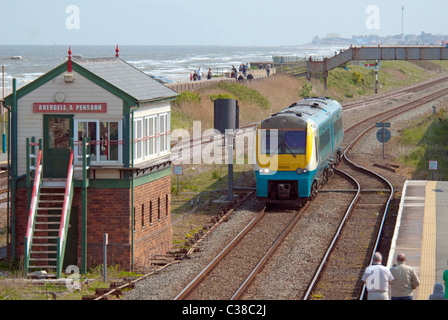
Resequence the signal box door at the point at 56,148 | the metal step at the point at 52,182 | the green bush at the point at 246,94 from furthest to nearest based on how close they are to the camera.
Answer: the green bush at the point at 246,94
the signal box door at the point at 56,148
the metal step at the point at 52,182

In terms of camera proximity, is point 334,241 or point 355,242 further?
point 355,242

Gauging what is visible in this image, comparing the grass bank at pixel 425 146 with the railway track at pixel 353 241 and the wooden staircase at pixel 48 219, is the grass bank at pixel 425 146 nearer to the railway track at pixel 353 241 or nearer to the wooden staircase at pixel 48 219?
the railway track at pixel 353 241

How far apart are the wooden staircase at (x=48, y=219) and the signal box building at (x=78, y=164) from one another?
24mm

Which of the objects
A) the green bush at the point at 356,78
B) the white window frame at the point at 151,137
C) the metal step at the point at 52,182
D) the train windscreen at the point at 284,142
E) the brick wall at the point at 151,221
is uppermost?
the green bush at the point at 356,78

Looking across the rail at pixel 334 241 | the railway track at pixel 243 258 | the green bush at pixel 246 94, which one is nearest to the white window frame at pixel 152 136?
the railway track at pixel 243 258

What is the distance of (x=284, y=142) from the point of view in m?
25.2

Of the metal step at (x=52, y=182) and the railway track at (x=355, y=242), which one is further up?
the metal step at (x=52, y=182)

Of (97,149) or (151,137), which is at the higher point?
(151,137)

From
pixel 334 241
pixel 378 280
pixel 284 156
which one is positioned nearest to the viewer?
pixel 378 280

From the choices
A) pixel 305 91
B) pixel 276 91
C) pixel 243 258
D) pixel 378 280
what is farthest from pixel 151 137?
pixel 305 91

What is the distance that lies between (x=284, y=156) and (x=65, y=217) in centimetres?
924

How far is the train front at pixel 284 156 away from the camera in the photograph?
2508 cm

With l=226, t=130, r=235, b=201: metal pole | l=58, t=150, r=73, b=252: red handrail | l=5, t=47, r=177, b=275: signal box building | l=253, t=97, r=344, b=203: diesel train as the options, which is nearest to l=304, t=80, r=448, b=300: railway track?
l=253, t=97, r=344, b=203: diesel train

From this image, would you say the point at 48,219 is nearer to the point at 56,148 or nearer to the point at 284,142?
the point at 56,148
